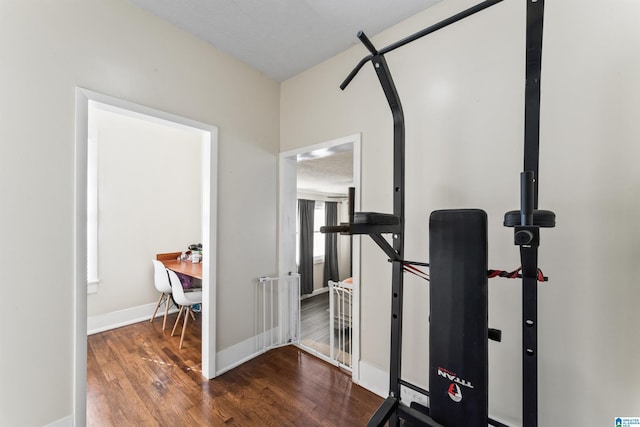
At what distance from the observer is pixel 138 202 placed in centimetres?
358

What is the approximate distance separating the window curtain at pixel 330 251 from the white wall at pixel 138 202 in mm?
4546

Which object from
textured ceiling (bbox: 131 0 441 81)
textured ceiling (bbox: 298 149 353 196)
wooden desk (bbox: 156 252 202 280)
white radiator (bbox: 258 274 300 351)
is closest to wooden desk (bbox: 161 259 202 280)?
wooden desk (bbox: 156 252 202 280)

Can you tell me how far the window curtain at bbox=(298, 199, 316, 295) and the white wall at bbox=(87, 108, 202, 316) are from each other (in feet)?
11.2

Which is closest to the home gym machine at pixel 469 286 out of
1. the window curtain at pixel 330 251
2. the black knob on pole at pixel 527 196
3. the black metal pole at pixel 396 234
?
the black knob on pole at pixel 527 196

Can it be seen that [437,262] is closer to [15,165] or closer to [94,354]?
[15,165]

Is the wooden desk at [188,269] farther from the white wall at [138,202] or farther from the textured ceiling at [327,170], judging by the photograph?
the textured ceiling at [327,170]

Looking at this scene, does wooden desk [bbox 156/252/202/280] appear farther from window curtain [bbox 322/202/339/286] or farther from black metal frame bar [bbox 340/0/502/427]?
window curtain [bbox 322/202/339/286]

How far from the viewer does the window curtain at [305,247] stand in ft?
23.6

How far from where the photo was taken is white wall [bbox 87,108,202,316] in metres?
3.27

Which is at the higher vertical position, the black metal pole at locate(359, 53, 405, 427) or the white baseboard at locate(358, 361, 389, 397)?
the black metal pole at locate(359, 53, 405, 427)

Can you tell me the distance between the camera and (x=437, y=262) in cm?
113

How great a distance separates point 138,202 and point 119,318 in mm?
1541

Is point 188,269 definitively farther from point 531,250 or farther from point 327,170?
point 531,250

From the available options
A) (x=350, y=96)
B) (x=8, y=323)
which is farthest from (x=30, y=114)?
(x=350, y=96)
